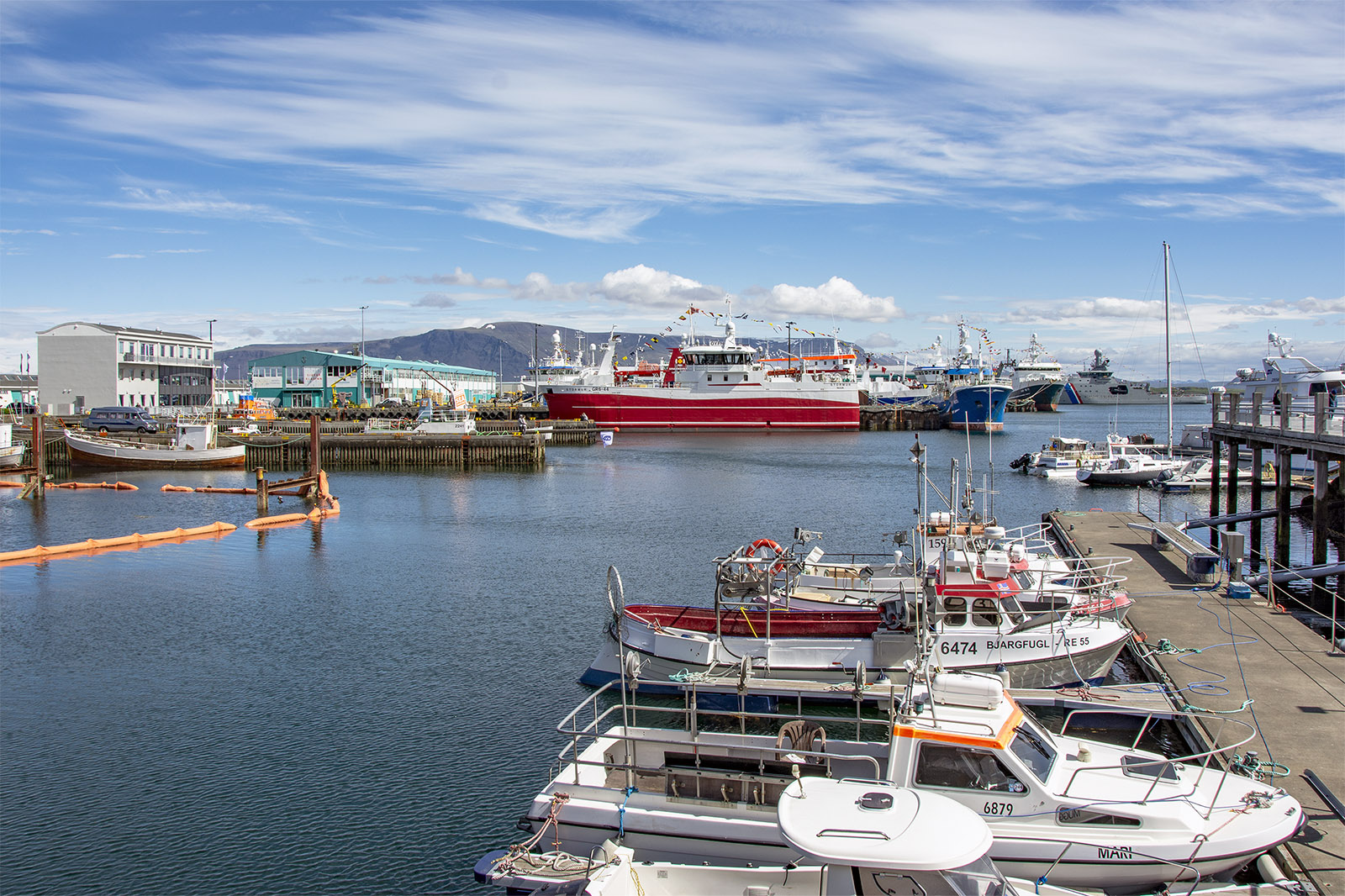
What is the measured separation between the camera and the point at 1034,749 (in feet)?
31.7

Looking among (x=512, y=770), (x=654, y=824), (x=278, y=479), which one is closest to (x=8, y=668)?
(x=512, y=770)

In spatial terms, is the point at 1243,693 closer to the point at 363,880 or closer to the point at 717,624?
the point at 717,624

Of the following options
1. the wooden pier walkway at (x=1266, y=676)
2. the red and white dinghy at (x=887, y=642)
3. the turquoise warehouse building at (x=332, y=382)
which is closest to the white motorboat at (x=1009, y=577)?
the red and white dinghy at (x=887, y=642)

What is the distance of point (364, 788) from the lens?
43.6 ft

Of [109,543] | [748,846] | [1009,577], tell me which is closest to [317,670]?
[748,846]

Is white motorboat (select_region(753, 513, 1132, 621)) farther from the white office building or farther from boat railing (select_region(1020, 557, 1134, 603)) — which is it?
the white office building

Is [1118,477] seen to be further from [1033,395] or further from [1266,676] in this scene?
[1033,395]

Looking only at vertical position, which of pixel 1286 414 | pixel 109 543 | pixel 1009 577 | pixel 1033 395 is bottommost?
pixel 109 543

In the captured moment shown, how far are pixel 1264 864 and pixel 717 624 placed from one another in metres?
8.28

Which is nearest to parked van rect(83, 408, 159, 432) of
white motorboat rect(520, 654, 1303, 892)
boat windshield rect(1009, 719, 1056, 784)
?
white motorboat rect(520, 654, 1303, 892)

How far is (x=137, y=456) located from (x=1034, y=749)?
61.7 metres

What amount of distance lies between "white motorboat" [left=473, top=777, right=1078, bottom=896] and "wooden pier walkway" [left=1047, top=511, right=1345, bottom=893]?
2976 mm

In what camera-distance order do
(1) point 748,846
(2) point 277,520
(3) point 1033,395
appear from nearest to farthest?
1. (1) point 748,846
2. (2) point 277,520
3. (3) point 1033,395

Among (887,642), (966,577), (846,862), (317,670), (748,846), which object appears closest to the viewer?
(846,862)
